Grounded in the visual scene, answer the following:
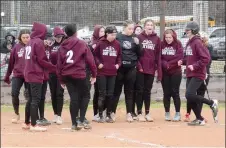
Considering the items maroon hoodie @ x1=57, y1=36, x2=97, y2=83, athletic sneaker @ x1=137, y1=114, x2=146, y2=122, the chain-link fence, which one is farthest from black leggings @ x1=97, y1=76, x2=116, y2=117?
the chain-link fence

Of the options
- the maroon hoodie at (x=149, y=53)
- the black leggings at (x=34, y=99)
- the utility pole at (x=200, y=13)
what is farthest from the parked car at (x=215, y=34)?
the black leggings at (x=34, y=99)

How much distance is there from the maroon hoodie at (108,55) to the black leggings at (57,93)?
79 cm

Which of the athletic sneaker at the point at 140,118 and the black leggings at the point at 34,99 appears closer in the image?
the black leggings at the point at 34,99

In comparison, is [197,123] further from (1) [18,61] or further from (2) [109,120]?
(1) [18,61]

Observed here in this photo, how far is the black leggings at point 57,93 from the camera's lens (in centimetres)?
1080

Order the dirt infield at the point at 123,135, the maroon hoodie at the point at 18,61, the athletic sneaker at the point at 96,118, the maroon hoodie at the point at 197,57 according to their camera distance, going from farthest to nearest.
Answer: the athletic sneaker at the point at 96,118, the maroon hoodie at the point at 18,61, the maroon hoodie at the point at 197,57, the dirt infield at the point at 123,135

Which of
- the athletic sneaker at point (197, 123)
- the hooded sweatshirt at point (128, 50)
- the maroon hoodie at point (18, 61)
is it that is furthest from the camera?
the hooded sweatshirt at point (128, 50)

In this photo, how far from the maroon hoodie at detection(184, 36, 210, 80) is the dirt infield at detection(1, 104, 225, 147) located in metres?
0.99

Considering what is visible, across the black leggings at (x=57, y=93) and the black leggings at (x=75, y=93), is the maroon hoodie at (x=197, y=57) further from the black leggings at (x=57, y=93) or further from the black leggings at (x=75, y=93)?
the black leggings at (x=57, y=93)

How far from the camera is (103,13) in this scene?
590 inches

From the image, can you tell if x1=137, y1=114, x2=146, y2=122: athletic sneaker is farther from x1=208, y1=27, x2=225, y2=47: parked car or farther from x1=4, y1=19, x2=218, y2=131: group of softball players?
x1=208, y1=27, x2=225, y2=47: parked car

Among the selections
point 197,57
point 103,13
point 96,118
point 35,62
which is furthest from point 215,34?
point 35,62

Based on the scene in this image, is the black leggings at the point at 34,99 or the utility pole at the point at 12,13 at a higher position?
the utility pole at the point at 12,13

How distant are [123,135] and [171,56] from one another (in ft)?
8.63
